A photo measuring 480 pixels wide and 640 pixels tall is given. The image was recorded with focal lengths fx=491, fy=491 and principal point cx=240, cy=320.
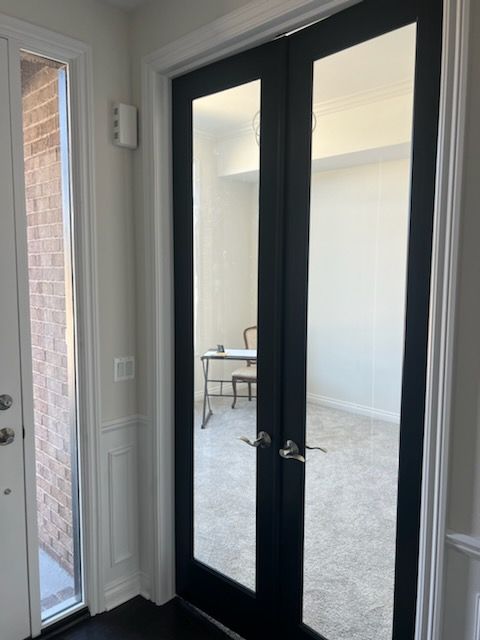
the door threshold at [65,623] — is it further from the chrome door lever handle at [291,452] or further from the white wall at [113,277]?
the chrome door lever handle at [291,452]

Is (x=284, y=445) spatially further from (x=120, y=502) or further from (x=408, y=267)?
(x=120, y=502)

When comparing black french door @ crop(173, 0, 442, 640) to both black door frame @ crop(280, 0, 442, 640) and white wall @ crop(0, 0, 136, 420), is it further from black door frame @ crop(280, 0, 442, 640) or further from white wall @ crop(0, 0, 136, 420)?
white wall @ crop(0, 0, 136, 420)

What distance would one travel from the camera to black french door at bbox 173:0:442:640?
58.6 inches

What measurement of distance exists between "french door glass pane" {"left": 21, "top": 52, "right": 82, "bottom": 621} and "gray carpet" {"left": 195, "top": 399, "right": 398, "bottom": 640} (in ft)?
2.35

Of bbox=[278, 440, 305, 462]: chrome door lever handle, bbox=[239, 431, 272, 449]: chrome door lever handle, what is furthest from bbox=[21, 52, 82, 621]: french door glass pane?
bbox=[278, 440, 305, 462]: chrome door lever handle

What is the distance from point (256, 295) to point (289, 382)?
0.36 m

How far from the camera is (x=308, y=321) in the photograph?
5.77 feet

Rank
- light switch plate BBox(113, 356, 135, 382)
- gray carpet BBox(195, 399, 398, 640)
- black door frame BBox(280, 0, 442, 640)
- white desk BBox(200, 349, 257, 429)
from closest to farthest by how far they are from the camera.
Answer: black door frame BBox(280, 0, 442, 640) → gray carpet BBox(195, 399, 398, 640) → white desk BBox(200, 349, 257, 429) → light switch plate BBox(113, 356, 135, 382)

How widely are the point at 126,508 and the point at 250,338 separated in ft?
3.53

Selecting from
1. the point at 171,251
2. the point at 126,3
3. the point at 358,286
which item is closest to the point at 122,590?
the point at 171,251

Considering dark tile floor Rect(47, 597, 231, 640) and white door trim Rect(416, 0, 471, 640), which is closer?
white door trim Rect(416, 0, 471, 640)

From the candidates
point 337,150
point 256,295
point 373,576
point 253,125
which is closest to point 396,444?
point 373,576

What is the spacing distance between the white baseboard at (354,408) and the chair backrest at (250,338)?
301mm

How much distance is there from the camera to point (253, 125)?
6.11 ft
